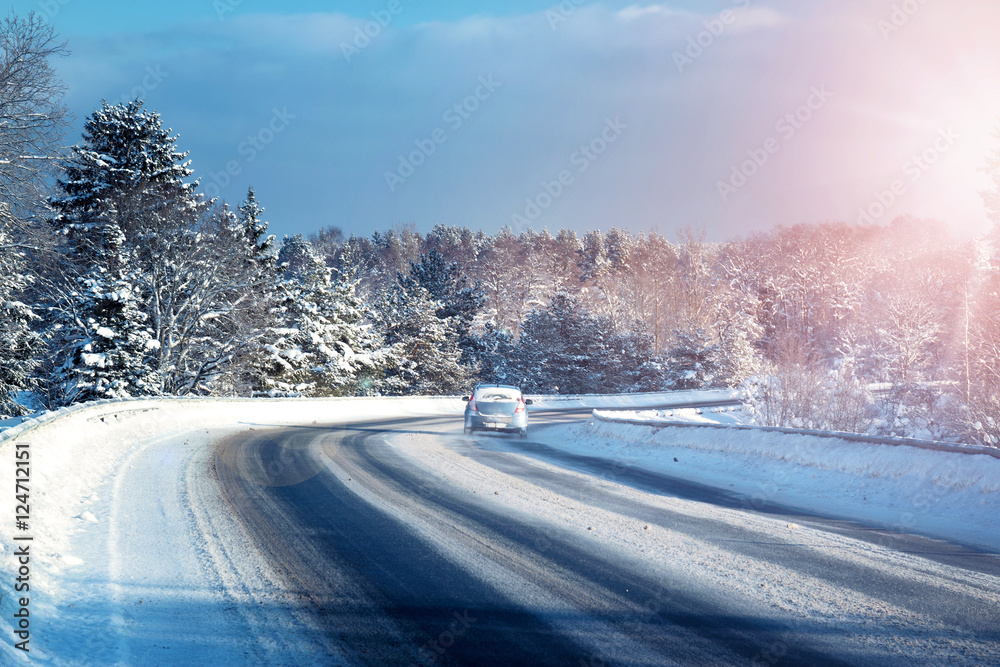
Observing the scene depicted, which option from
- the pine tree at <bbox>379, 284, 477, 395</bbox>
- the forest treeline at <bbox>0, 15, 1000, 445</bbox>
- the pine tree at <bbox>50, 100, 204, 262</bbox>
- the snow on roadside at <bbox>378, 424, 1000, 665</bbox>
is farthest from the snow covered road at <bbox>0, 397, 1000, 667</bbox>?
the pine tree at <bbox>379, 284, 477, 395</bbox>

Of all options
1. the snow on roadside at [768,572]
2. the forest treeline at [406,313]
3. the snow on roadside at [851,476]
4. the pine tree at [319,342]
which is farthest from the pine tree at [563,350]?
the snow on roadside at [768,572]

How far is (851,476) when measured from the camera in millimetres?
9453

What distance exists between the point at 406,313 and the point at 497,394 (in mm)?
31674

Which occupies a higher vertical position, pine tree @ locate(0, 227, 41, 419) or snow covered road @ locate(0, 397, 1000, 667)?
pine tree @ locate(0, 227, 41, 419)

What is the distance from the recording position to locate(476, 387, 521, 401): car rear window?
18812mm

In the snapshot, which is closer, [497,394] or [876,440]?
[876,440]

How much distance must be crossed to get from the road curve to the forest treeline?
13.5 m

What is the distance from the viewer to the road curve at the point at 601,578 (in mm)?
3887

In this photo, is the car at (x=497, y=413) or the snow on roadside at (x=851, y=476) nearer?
the snow on roadside at (x=851, y=476)

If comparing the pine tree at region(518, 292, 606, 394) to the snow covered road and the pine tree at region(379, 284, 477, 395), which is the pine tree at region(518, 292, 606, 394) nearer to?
the pine tree at region(379, 284, 477, 395)

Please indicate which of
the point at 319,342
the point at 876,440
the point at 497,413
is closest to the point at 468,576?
the point at 876,440

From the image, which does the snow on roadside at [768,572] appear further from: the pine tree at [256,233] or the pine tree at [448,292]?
the pine tree at [448,292]

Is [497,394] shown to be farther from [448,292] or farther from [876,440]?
[448,292]

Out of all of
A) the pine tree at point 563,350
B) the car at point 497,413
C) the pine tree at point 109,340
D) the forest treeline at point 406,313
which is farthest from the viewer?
the pine tree at point 563,350
